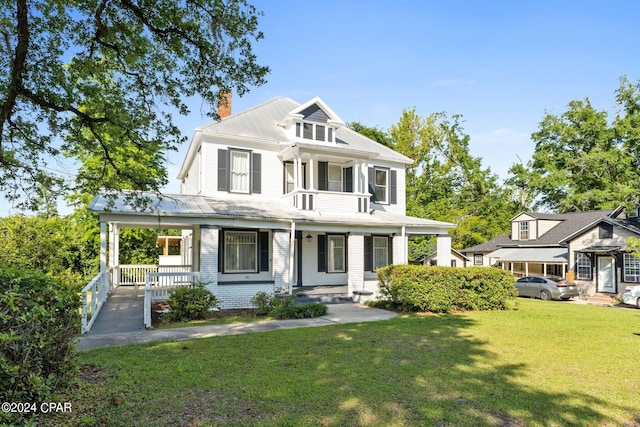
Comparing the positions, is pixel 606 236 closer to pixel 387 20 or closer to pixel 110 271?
pixel 387 20

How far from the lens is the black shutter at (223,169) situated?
55.4ft

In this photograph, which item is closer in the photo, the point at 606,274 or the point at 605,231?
the point at 606,274

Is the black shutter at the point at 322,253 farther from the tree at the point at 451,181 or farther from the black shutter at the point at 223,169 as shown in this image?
the tree at the point at 451,181

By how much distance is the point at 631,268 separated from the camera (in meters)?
22.9

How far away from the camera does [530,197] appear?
43594mm

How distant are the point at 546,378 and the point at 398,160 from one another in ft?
50.1

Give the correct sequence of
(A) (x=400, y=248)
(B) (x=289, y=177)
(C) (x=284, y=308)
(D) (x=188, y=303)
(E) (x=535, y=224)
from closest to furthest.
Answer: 1. (D) (x=188, y=303)
2. (C) (x=284, y=308)
3. (A) (x=400, y=248)
4. (B) (x=289, y=177)
5. (E) (x=535, y=224)

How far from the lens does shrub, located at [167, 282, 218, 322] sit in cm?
1192

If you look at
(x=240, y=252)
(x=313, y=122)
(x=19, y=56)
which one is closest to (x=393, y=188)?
(x=313, y=122)

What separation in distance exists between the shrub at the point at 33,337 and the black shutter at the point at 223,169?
38.1 feet

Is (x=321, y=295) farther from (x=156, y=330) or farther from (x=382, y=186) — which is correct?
(x=156, y=330)

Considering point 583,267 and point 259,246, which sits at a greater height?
point 259,246

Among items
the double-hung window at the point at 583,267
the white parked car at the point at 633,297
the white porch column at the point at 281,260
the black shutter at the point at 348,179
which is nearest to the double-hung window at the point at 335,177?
the black shutter at the point at 348,179

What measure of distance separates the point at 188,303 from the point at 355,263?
23.8 ft
